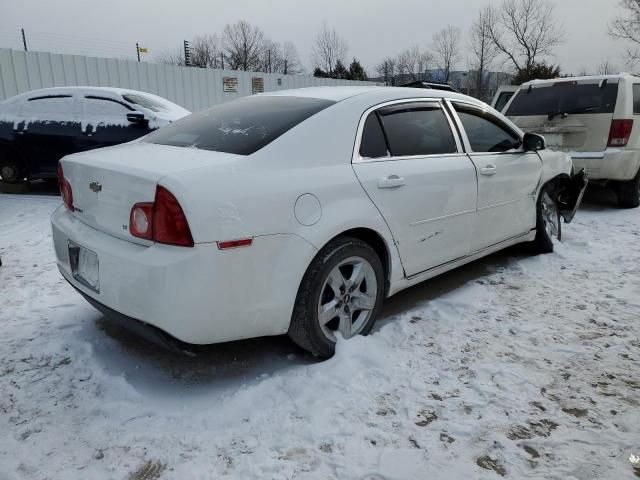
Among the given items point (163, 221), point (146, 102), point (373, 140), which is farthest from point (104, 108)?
point (163, 221)

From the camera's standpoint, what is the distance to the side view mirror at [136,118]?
711 centimetres

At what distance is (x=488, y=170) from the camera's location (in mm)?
3693

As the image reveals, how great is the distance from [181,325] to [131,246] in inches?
18.1

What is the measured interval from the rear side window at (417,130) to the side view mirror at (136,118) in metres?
5.07

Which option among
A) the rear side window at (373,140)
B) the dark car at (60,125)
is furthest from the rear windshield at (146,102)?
the rear side window at (373,140)

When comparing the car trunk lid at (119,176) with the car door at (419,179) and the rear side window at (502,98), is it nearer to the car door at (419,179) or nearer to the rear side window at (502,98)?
the car door at (419,179)

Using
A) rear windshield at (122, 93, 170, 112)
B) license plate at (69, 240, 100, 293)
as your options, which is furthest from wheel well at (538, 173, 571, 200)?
rear windshield at (122, 93, 170, 112)

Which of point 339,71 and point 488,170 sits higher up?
point 339,71

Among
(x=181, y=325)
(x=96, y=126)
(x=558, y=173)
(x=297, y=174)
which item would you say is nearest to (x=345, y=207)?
(x=297, y=174)

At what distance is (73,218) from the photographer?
281 centimetres

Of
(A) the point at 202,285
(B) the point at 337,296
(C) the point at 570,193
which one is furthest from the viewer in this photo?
(C) the point at 570,193

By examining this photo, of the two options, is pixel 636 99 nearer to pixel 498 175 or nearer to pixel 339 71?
pixel 498 175

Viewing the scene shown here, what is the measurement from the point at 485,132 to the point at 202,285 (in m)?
2.75

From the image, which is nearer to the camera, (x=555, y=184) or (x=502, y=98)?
(x=555, y=184)
